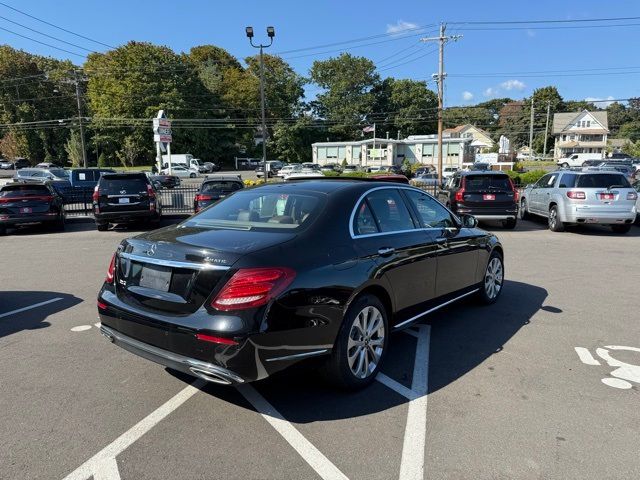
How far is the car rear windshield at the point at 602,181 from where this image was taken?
41.5ft

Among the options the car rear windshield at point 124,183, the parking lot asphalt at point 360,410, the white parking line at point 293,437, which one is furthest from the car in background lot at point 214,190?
the white parking line at point 293,437

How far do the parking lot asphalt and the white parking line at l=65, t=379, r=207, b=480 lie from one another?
0.04ft

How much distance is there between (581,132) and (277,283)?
105 meters

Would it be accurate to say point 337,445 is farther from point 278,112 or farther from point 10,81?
point 10,81

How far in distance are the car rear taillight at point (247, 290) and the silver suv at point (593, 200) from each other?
480 inches

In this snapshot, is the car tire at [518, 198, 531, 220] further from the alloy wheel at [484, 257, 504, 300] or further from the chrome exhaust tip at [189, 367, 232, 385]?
the chrome exhaust tip at [189, 367, 232, 385]

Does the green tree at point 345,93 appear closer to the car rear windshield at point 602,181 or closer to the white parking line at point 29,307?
the car rear windshield at point 602,181

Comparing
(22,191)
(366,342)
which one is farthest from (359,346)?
(22,191)

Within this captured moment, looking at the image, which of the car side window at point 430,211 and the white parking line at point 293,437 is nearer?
the white parking line at point 293,437

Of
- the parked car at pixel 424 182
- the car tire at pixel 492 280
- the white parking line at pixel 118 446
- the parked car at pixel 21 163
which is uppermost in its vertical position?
the parked car at pixel 21 163

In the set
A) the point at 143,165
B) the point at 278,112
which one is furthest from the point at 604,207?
the point at 278,112

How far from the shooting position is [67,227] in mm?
15555

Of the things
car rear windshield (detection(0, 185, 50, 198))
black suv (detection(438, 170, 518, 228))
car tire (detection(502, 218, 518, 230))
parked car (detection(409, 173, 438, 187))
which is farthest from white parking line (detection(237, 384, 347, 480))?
parked car (detection(409, 173, 438, 187))

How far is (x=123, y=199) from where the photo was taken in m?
13.8
